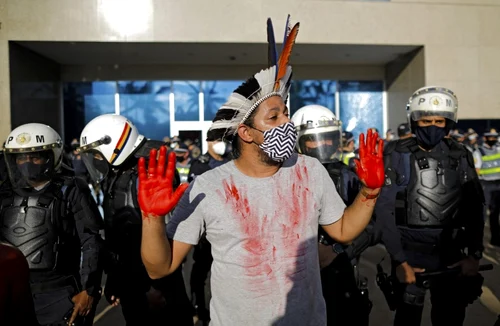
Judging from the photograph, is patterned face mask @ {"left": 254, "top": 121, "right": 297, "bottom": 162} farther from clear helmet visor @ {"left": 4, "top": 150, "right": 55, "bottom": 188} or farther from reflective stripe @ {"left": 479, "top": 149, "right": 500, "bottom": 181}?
reflective stripe @ {"left": 479, "top": 149, "right": 500, "bottom": 181}

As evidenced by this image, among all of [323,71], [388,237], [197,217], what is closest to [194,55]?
[323,71]

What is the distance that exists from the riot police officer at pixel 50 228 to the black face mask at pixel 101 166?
42cm

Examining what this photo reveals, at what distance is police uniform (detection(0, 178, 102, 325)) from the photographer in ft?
9.93

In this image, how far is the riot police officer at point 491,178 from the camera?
8.32 meters

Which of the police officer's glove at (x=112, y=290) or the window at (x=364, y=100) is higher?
the window at (x=364, y=100)

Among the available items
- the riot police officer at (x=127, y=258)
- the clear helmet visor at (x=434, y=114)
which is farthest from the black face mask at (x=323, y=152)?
the riot police officer at (x=127, y=258)

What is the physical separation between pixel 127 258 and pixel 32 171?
969 mm

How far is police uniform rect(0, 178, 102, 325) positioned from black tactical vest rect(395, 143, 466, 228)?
7.93ft

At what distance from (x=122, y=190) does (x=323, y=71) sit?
41.1 feet

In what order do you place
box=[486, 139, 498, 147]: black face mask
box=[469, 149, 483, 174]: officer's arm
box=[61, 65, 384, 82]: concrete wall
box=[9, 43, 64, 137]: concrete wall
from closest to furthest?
box=[469, 149, 483, 174]: officer's arm
box=[486, 139, 498, 147]: black face mask
box=[9, 43, 64, 137]: concrete wall
box=[61, 65, 384, 82]: concrete wall

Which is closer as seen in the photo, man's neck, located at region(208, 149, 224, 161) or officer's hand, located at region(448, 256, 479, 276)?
officer's hand, located at region(448, 256, 479, 276)

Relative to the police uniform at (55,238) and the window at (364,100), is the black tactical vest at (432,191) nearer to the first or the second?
Answer: the police uniform at (55,238)

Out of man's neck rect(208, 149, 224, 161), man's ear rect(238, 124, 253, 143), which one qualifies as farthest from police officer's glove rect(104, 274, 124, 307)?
man's neck rect(208, 149, 224, 161)

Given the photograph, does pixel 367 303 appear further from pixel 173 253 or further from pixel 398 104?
pixel 398 104
